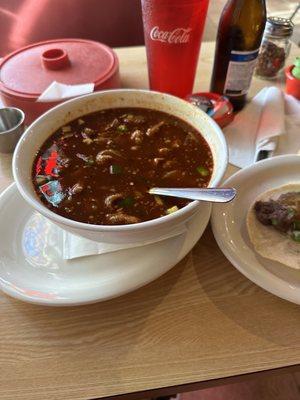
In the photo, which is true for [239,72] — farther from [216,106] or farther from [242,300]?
[242,300]

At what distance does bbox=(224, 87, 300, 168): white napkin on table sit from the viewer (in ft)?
Result: 4.38

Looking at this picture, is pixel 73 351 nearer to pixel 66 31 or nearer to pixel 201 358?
pixel 201 358

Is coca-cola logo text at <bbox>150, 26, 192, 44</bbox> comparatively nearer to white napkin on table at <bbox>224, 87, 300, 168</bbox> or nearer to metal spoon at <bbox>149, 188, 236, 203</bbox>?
white napkin on table at <bbox>224, 87, 300, 168</bbox>

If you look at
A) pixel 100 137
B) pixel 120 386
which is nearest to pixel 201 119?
pixel 100 137

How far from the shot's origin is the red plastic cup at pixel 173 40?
128 cm

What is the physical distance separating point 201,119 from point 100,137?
1.09 feet

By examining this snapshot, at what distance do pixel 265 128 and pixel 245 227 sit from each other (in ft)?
1.77

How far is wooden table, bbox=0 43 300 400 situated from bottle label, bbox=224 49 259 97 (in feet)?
2.71

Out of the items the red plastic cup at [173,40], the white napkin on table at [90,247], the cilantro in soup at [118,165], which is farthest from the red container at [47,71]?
the white napkin on table at [90,247]

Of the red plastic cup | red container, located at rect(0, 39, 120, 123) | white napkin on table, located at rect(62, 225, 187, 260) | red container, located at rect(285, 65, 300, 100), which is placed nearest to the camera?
white napkin on table, located at rect(62, 225, 187, 260)

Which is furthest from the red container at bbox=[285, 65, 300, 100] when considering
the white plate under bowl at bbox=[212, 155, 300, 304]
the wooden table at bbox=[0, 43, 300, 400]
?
the wooden table at bbox=[0, 43, 300, 400]

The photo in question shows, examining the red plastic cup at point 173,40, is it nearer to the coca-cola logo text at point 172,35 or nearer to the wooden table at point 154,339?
the coca-cola logo text at point 172,35

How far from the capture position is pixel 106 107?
122cm

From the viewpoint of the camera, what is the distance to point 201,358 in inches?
32.3
